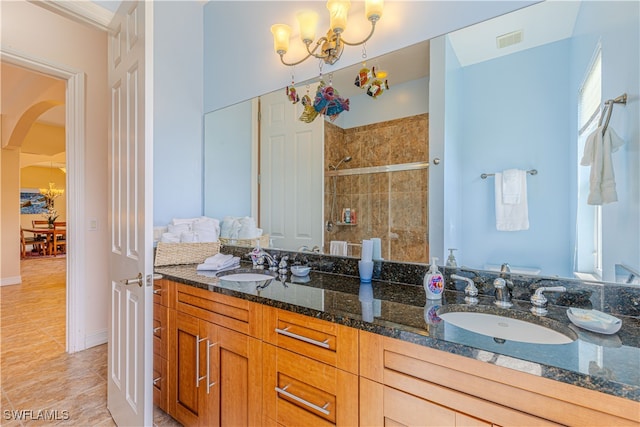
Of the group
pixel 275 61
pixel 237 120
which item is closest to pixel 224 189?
pixel 237 120

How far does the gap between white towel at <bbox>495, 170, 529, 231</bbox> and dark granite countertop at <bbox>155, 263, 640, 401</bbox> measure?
34cm

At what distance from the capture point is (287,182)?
212cm

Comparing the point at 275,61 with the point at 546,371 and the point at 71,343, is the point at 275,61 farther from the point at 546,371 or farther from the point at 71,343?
the point at 71,343

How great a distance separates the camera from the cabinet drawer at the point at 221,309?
1.26 metres

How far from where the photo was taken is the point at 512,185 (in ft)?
4.27

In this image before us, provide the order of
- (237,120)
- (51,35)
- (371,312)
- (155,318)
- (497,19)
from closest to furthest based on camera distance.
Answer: (371,312) < (497,19) < (155,318) < (237,120) < (51,35)

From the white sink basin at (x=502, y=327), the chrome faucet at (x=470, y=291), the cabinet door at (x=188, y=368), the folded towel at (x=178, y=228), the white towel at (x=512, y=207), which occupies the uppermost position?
the white towel at (x=512, y=207)

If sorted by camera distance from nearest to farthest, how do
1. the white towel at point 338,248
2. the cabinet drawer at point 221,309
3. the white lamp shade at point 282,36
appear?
the cabinet drawer at point 221,309 < the white towel at point 338,248 < the white lamp shade at point 282,36

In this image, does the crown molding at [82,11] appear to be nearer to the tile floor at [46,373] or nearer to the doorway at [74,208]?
the doorway at [74,208]

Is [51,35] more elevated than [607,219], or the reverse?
[51,35]

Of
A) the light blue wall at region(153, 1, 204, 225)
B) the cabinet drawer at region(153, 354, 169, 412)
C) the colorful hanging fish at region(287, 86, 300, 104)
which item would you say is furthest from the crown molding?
the cabinet drawer at region(153, 354, 169, 412)

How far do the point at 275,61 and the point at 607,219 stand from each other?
2.02m

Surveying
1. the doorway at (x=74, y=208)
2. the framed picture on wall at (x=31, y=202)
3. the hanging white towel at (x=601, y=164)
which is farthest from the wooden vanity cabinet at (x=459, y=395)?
the framed picture on wall at (x=31, y=202)

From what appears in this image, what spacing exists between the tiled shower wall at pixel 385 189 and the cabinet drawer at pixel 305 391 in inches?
27.8
